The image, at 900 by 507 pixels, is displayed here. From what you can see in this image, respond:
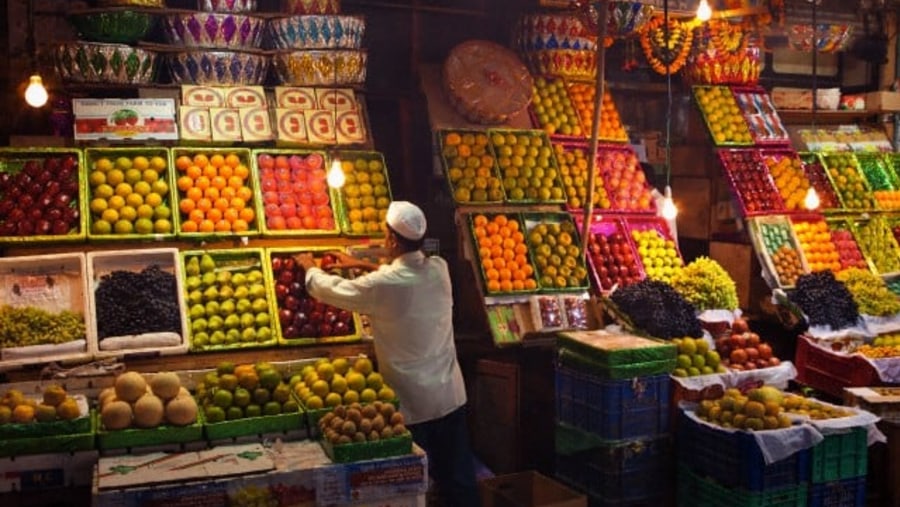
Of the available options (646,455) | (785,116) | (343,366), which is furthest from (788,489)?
(785,116)

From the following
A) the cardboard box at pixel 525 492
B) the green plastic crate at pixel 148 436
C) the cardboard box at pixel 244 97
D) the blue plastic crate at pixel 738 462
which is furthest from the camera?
the cardboard box at pixel 244 97

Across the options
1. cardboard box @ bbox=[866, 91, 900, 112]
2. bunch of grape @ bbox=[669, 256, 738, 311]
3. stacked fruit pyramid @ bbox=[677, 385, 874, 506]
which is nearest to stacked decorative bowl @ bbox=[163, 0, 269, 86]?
bunch of grape @ bbox=[669, 256, 738, 311]

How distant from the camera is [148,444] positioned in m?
4.35

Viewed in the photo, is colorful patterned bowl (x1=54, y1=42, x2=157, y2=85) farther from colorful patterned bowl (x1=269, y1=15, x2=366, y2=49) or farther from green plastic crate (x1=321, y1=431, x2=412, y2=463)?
green plastic crate (x1=321, y1=431, x2=412, y2=463)

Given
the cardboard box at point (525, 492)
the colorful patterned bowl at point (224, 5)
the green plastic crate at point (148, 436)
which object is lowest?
the cardboard box at point (525, 492)

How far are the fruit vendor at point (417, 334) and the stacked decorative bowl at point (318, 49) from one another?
1.80 metres

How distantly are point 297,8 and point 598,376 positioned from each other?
3.17 metres

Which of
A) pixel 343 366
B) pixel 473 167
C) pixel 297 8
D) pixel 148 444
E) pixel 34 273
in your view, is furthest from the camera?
pixel 473 167

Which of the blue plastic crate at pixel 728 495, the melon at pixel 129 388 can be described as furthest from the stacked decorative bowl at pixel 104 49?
the blue plastic crate at pixel 728 495

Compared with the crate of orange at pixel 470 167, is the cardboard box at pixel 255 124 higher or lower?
higher

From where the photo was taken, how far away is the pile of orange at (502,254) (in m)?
6.44

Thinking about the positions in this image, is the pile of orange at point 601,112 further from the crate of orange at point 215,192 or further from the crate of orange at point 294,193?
the crate of orange at point 215,192

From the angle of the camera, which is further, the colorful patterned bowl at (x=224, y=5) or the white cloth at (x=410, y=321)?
the colorful patterned bowl at (x=224, y=5)

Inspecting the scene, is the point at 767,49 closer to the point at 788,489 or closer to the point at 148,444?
the point at 788,489
